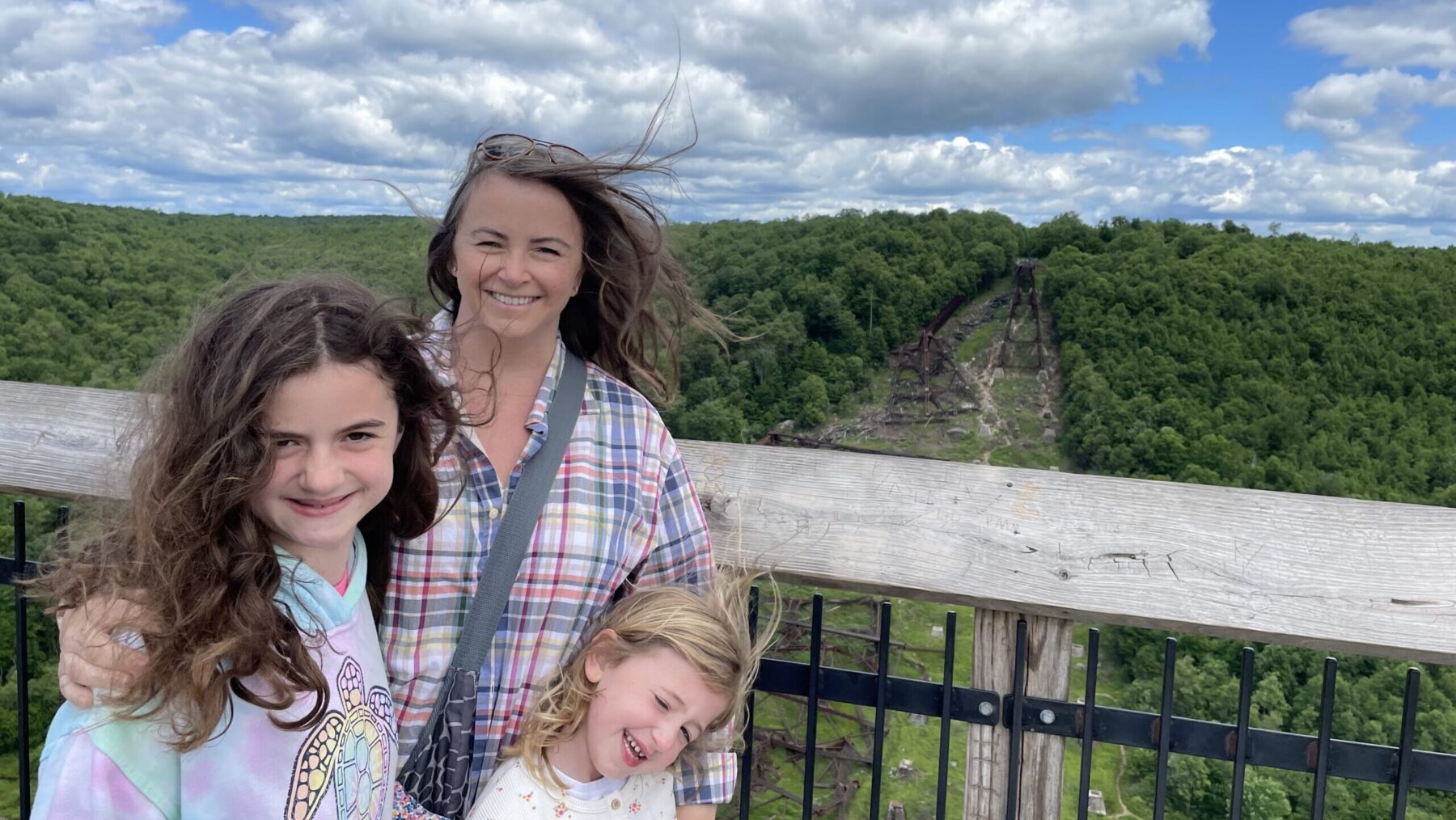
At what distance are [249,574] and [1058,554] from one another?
1305 millimetres

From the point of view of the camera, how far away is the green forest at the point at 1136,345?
840 inches

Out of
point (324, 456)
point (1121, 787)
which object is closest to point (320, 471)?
point (324, 456)

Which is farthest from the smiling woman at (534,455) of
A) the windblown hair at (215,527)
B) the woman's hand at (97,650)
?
the woman's hand at (97,650)

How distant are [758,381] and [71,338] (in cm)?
2005

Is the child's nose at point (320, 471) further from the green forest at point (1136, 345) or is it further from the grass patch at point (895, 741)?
the grass patch at point (895, 741)

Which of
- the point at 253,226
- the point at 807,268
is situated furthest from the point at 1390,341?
the point at 253,226

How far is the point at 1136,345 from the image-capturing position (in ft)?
123

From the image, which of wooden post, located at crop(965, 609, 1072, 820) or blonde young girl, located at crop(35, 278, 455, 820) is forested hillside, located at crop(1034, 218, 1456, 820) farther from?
blonde young girl, located at crop(35, 278, 455, 820)

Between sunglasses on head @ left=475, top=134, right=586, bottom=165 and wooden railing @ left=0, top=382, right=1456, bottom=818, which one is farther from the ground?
sunglasses on head @ left=475, top=134, right=586, bottom=165

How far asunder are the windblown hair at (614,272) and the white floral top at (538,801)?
818 millimetres

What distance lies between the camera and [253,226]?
42844 millimetres

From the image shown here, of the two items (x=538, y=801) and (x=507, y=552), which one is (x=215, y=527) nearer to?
(x=507, y=552)

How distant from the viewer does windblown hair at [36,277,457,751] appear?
125 cm

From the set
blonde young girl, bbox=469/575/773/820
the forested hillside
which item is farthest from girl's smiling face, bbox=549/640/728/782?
the forested hillside
